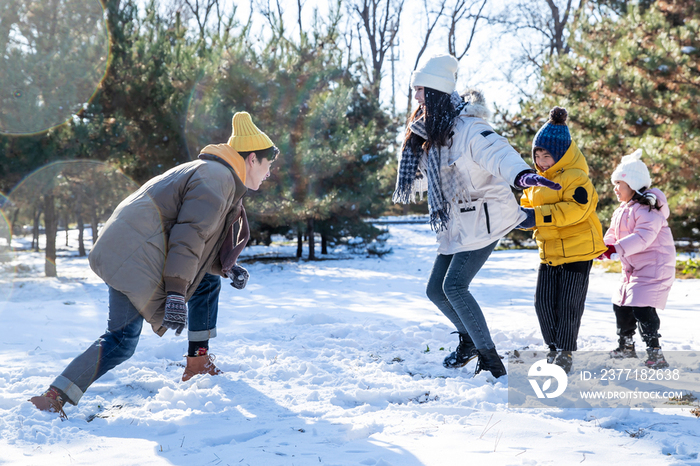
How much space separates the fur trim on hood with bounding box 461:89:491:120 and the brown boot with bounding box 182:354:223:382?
6.97 feet

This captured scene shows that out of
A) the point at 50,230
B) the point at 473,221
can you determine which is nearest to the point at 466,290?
the point at 473,221

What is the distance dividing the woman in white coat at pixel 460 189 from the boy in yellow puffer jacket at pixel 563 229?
9.0 inches

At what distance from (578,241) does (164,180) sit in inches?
90.4

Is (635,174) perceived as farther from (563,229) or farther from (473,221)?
(473,221)

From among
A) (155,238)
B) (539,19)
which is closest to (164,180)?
(155,238)

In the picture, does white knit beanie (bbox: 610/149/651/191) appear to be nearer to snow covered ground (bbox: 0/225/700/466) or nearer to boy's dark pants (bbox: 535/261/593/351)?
boy's dark pants (bbox: 535/261/593/351)

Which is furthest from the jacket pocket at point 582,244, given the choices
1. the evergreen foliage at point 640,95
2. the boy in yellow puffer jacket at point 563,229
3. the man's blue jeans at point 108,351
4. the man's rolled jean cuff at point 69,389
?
the evergreen foliage at point 640,95

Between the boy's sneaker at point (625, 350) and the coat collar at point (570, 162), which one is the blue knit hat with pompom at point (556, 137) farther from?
the boy's sneaker at point (625, 350)

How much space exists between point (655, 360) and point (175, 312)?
292 cm

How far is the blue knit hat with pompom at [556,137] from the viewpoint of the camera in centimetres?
296

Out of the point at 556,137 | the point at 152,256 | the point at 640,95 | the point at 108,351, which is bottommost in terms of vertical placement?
the point at 108,351

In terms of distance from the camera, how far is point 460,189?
9.68 ft

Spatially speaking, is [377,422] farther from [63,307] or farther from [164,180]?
[63,307]

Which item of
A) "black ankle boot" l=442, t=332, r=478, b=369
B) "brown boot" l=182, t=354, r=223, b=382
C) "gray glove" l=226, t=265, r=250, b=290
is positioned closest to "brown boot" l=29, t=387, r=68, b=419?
"brown boot" l=182, t=354, r=223, b=382
